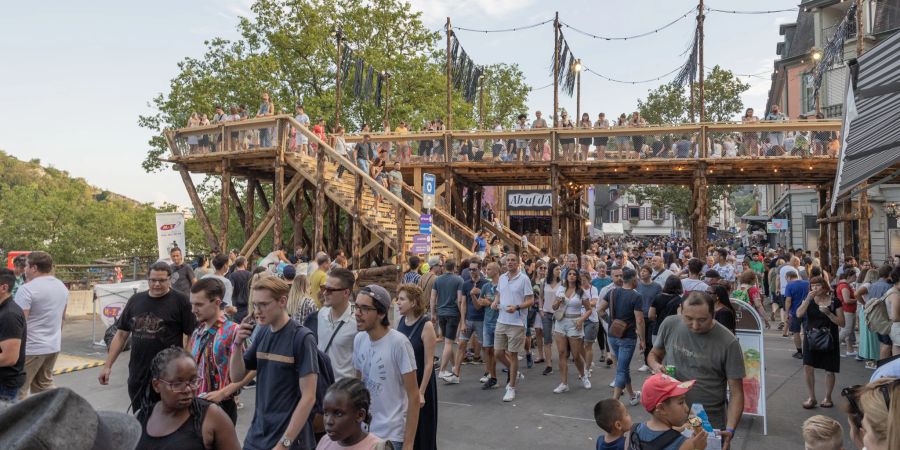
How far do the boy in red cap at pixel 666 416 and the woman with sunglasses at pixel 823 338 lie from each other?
522 centimetres

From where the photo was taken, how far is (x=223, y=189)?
20.2 meters

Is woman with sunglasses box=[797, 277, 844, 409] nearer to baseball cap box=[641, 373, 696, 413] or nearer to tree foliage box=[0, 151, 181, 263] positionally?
baseball cap box=[641, 373, 696, 413]

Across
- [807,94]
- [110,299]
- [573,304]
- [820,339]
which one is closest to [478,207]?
[110,299]

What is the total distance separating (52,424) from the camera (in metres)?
1.10

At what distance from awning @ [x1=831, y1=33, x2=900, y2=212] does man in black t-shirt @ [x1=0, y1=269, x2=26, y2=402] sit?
7214mm

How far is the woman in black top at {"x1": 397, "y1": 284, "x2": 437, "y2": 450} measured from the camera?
430cm

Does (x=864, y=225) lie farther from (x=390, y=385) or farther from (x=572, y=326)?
(x=390, y=385)

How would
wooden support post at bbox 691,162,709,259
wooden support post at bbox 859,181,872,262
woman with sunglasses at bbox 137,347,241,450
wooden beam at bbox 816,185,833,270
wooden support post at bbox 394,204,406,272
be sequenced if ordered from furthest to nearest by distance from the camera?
wooden beam at bbox 816,185,833,270 < wooden support post at bbox 691,162,709,259 < wooden support post at bbox 859,181,872,262 < wooden support post at bbox 394,204,406,272 < woman with sunglasses at bbox 137,347,241,450

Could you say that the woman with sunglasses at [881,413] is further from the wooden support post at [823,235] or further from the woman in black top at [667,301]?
the wooden support post at [823,235]

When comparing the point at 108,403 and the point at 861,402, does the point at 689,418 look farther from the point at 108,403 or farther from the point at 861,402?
the point at 108,403

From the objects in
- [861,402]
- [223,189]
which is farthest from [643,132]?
[861,402]

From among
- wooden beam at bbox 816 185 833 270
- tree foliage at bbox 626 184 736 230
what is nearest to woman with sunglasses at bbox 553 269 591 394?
wooden beam at bbox 816 185 833 270

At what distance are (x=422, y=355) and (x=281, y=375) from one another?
4.34ft

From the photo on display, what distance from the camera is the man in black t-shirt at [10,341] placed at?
15.9 ft
